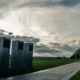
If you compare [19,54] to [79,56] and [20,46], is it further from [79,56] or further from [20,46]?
[79,56]

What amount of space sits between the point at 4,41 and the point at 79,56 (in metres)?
110

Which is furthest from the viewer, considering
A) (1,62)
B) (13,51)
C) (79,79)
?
(13,51)

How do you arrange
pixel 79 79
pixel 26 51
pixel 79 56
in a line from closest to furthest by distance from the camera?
pixel 79 79 < pixel 26 51 < pixel 79 56

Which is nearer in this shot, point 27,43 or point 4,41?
point 4,41

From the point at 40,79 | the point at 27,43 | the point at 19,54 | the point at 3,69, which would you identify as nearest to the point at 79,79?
the point at 40,79

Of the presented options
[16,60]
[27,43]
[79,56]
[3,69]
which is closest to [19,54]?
[16,60]

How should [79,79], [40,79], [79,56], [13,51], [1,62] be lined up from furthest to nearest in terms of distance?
[79,56]
[13,51]
[1,62]
[79,79]
[40,79]

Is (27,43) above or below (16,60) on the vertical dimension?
above

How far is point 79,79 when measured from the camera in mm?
20109

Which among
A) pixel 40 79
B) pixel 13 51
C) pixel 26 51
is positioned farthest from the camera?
pixel 26 51

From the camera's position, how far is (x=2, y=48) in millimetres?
21938

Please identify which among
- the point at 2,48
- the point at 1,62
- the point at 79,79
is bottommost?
the point at 79,79

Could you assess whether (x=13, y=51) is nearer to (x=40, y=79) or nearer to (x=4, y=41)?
(x=4, y=41)

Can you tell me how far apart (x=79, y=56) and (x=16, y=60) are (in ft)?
345
